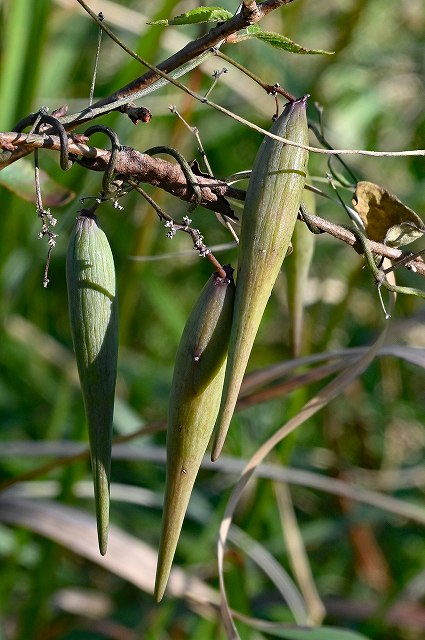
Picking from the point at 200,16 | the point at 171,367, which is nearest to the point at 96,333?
the point at 200,16

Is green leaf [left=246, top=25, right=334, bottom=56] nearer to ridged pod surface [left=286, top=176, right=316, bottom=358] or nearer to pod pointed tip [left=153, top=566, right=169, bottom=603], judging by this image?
ridged pod surface [left=286, top=176, right=316, bottom=358]

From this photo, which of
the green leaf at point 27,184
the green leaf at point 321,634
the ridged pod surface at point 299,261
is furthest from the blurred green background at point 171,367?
the ridged pod surface at point 299,261

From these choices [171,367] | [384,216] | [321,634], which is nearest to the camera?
[384,216]

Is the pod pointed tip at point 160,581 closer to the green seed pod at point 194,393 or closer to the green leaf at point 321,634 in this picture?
the green seed pod at point 194,393

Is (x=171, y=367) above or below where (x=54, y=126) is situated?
below

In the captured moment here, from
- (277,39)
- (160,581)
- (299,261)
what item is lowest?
(160,581)

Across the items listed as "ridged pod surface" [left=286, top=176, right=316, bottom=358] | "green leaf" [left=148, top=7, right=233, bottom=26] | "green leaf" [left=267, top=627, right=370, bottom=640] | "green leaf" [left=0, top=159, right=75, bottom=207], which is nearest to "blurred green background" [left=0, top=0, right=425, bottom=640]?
"green leaf" [left=267, top=627, right=370, bottom=640]

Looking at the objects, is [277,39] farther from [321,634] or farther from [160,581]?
[321,634]
